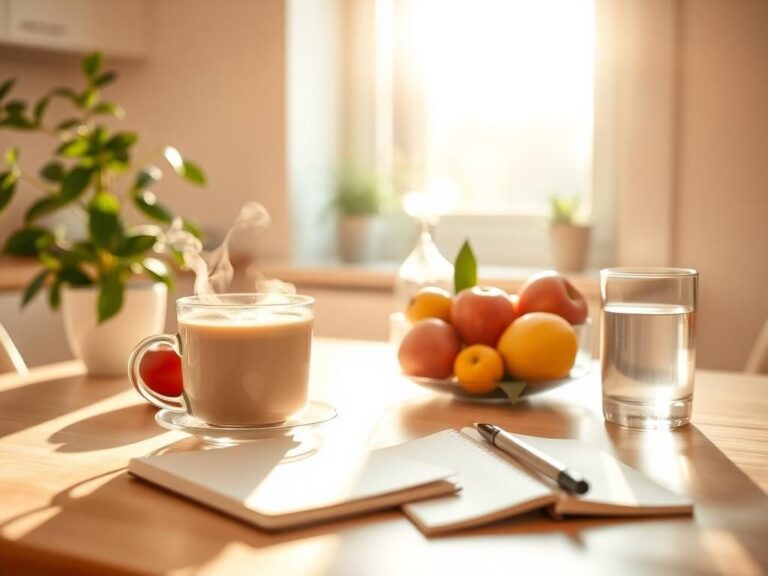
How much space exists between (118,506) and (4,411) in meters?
0.44

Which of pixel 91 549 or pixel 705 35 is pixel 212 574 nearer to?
pixel 91 549

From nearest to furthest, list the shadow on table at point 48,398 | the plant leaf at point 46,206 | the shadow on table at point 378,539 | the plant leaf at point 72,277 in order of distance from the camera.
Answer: the shadow on table at point 378,539
the shadow on table at point 48,398
the plant leaf at point 72,277
the plant leaf at point 46,206

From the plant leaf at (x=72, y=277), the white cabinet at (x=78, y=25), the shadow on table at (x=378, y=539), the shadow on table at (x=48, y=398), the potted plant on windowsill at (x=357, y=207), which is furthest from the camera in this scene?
the potted plant on windowsill at (x=357, y=207)

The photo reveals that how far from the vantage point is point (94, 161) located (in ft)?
4.88

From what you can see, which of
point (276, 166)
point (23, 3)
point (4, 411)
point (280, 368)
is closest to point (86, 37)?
point (23, 3)

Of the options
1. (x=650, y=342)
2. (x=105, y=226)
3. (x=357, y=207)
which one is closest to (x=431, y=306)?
(x=650, y=342)

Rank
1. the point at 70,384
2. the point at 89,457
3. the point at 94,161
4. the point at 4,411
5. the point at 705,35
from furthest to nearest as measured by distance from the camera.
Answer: the point at 705,35, the point at 94,161, the point at 70,384, the point at 4,411, the point at 89,457

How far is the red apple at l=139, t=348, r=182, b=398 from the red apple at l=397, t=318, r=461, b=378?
0.87ft

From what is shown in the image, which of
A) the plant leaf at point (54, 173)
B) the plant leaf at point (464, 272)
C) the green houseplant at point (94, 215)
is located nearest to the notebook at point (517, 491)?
the plant leaf at point (464, 272)

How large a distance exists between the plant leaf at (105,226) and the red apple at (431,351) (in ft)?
1.76

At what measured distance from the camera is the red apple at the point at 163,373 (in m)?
1.06

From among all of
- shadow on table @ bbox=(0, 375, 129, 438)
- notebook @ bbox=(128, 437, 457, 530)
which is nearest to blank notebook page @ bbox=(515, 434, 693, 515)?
notebook @ bbox=(128, 437, 457, 530)

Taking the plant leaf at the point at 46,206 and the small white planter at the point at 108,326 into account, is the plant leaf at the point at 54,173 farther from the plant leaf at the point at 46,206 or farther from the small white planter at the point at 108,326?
the small white planter at the point at 108,326

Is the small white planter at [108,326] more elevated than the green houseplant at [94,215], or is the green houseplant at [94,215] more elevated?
the green houseplant at [94,215]
